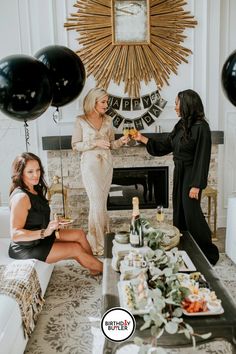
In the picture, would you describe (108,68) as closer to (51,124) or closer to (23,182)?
(51,124)

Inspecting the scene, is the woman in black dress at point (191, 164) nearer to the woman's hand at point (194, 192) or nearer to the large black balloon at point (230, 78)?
the woman's hand at point (194, 192)

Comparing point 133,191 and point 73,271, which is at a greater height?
point 133,191

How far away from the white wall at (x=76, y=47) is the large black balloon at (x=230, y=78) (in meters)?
1.86

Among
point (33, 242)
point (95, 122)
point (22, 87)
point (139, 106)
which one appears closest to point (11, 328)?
point (33, 242)

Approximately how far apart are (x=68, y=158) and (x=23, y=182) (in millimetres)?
1374

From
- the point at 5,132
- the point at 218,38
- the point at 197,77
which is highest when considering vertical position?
the point at 218,38

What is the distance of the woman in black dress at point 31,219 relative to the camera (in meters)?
2.89

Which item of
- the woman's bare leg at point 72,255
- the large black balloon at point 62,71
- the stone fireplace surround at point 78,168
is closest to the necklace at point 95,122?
the stone fireplace surround at point 78,168

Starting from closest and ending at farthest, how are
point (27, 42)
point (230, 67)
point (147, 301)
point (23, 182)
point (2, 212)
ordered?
point (147, 301) < point (230, 67) < point (23, 182) < point (2, 212) < point (27, 42)

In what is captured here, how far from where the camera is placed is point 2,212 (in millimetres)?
3443

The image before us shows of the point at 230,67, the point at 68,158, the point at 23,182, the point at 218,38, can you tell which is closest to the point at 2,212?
the point at 23,182

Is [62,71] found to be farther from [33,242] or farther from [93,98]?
[33,242]

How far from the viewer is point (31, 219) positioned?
2.99 metres

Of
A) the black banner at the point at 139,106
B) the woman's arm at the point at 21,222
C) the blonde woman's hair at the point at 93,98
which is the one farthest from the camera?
the black banner at the point at 139,106
